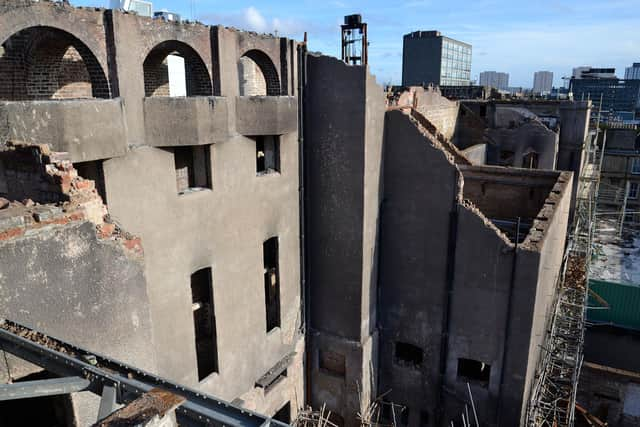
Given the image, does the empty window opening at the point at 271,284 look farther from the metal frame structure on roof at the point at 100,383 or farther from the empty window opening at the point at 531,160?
the empty window opening at the point at 531,160

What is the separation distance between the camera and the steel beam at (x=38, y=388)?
Result: 4.46 m

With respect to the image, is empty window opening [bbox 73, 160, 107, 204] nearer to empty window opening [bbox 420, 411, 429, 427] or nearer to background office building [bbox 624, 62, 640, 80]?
empty window opening [bbox 420, 411, 429, 427]

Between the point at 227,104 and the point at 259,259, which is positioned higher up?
the point at 227,104

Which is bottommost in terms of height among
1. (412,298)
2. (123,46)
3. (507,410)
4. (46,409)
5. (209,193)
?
(507,410)

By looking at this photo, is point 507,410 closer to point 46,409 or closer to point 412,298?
point 412,298

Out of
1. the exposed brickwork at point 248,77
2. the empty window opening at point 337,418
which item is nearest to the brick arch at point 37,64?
the exposed brickwork at point 248,77

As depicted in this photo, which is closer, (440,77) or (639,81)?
(440,77)

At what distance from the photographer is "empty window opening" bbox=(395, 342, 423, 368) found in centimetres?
1552

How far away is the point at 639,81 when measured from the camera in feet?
235

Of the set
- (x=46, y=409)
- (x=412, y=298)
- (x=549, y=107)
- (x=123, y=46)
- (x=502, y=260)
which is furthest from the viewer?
(x=549, y=107)

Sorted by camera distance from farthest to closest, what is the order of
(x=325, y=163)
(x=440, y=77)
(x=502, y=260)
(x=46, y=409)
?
(x=440, y=77), (x=325, y=163), (x=502, y=260), (x=46, y=409)

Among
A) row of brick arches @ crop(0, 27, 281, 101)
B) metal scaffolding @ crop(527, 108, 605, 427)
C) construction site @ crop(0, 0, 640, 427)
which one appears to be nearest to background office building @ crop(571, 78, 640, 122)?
metal scaffolding @ crop(527, 108, 605, 427)

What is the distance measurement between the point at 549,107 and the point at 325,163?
20.9 meters

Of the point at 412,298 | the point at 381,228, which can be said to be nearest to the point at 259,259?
the point at 381,228
